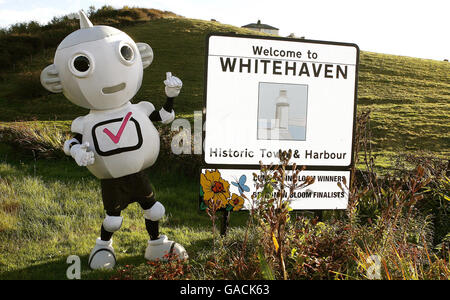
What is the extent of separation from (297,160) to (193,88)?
1143 centimetres

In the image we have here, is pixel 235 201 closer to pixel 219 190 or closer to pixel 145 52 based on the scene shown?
pixel 219 190

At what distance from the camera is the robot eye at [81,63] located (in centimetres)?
356

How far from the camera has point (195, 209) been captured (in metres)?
5.85

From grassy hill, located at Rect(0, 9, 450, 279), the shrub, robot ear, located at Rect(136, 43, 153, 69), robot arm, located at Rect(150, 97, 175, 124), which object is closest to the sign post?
robot arm, located at Rect(150, 97, 175, 124)

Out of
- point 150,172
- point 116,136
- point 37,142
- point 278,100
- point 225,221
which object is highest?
point 278,100

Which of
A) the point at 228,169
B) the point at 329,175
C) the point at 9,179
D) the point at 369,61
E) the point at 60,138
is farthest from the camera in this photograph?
the point at 369,61

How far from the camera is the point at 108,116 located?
147 inches

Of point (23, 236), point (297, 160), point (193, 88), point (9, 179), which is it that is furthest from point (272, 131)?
point (193, 88)

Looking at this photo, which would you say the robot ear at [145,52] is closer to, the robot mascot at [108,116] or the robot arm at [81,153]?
the robot mascot at [108,116]

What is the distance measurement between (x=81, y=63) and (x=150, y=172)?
12.7ft

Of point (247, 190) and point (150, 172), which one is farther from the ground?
point (247, 190)

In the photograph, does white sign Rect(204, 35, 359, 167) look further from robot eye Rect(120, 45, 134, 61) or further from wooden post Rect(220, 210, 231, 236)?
robot eye Rect(120, 45, 134, 61)

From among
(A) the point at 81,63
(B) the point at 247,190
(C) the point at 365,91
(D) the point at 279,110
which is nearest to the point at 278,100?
(D) the point at 279,110
